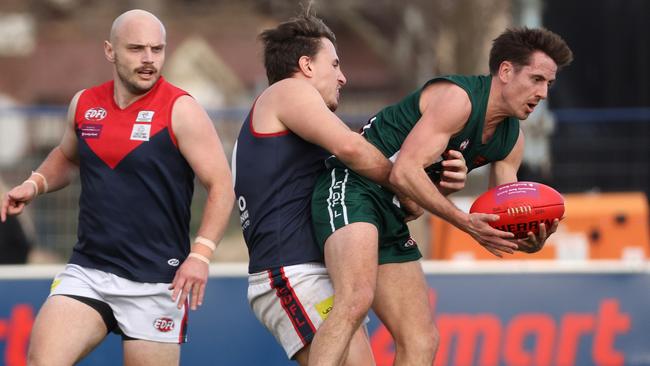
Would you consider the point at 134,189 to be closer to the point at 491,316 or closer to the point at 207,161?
the point at 207,161

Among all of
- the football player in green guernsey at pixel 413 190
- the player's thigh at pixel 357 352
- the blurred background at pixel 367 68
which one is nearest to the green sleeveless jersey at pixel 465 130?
→ the football player in green guernsey at pixel 413 190

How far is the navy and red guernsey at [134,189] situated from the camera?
6.50m

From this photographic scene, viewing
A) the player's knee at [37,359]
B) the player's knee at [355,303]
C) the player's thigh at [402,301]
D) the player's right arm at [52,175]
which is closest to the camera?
the player's knee at [355,303]

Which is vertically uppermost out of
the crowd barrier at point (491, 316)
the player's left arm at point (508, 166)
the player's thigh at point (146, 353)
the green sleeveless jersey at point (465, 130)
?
the green sleeveless jersey at point (465, 130)

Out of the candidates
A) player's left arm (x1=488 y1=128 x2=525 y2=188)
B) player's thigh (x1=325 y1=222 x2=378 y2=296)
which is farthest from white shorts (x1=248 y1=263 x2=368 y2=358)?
player's left arm (x1=488 y1=128 x2=525 y2=188)

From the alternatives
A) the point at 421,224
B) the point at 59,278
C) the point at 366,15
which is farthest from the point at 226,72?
the point at 59,278

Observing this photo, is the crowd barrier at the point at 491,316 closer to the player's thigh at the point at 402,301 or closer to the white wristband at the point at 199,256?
the player's thigh at the point at 402,301

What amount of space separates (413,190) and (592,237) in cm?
518

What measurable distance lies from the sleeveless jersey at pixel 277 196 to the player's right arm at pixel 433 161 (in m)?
0.50

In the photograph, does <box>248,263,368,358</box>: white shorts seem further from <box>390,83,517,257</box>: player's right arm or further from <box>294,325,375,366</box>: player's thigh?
<box>390,83,517,257</box>: player's right arm

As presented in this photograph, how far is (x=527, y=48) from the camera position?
21.4ft

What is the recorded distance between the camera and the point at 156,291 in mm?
6539

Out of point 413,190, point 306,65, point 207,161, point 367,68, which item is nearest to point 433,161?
point 413,190

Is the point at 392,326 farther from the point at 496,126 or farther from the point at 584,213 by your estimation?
the point at 584,213
